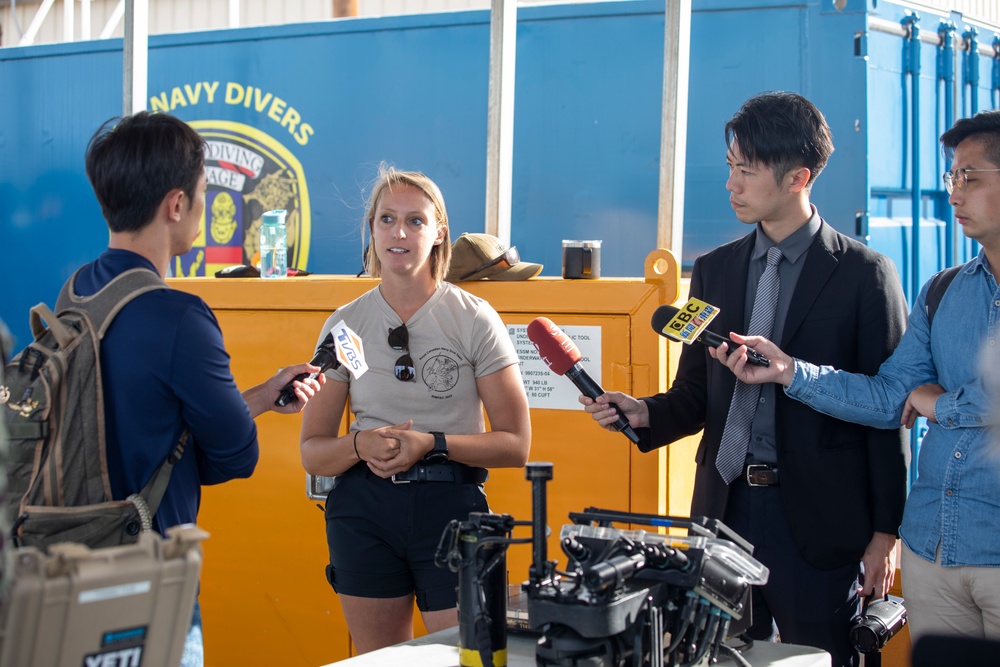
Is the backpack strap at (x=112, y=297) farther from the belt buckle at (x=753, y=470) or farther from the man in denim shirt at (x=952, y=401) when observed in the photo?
the belt buckle at (x=753, y=470)

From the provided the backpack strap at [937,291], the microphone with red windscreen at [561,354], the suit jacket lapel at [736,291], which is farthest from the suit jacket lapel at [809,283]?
the microphone with red windscreen at [561,354]

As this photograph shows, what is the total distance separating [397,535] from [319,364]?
0.55 m

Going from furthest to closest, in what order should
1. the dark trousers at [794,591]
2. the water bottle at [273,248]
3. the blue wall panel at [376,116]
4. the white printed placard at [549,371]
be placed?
1. the blue wall panel at [376,116]
2. the water bottle at [273,248]
3. the white printed placard at [549,371]
4. the dark trousers at [794,591]

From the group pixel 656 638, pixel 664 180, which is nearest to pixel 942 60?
pixel 664 180

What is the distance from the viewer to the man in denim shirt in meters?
2.49

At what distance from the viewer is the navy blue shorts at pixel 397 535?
2787 mm

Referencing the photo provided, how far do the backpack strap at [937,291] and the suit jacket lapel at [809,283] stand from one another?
0.25 m

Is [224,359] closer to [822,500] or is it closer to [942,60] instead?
[822,500]

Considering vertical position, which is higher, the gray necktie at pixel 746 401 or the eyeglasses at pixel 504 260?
the eyeglasses at pixel 504 260

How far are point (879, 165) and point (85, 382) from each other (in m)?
3.96

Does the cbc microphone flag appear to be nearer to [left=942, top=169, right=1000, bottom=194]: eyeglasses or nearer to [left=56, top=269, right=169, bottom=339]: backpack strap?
[left=942, top=169, right=1000, bottom=194]: eyeglasses

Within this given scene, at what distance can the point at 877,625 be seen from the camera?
2432 mm

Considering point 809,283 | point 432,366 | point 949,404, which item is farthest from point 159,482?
point 949,404

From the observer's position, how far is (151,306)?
79.7 inches
